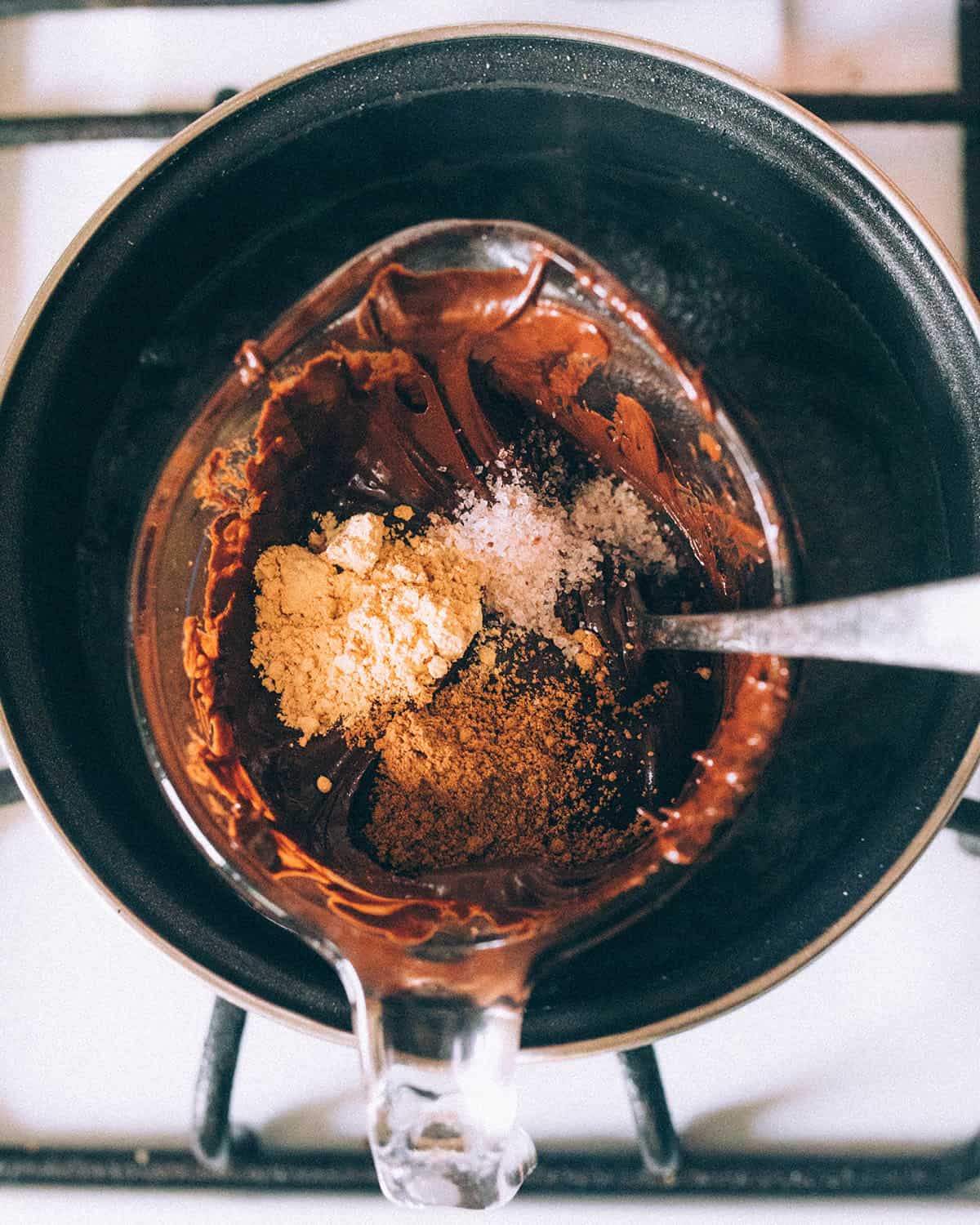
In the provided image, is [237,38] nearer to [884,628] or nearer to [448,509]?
[448,509]

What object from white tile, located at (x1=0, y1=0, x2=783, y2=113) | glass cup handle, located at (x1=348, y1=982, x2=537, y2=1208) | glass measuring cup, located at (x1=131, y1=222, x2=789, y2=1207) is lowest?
glass cup handle, located at (x1=348, y1=982, x2=537, y2=1208)

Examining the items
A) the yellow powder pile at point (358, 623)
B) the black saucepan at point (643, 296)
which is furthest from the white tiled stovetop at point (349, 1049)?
the yellow powder pile at point (358, 623)

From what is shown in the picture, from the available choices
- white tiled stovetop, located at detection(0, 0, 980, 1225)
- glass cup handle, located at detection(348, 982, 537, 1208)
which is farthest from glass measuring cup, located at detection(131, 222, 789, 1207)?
white tiled stovetop, located at detection(0, 0, 980, 1225)

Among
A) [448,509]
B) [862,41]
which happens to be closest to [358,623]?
[448,509]

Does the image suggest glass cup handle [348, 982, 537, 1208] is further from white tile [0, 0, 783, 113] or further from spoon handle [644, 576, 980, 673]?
white tile [0, 0, 783, 113]

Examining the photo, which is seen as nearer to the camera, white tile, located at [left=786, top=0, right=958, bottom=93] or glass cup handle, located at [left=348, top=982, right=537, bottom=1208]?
glass cup handle, located at [left=348, top=982, right=537, bottom=1208]

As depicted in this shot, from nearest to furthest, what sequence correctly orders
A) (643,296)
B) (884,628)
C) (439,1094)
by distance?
1. (884,628)
2. (439,1094)
3. (643,296)

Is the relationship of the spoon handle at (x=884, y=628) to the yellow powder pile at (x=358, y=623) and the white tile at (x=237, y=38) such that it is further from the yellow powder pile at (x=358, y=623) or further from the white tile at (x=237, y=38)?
the white tile at (x=237, y=38)
